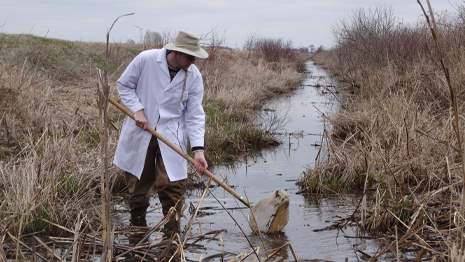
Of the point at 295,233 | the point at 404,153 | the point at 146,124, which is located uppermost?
the point at 146,124

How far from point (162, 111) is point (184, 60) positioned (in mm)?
456

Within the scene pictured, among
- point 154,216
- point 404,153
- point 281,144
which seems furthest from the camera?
point 281,144

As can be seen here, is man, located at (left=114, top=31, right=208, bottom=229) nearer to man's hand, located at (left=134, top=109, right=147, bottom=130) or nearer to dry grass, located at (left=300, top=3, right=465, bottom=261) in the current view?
man's hand, located at (left=134, top=109, right=147, bottom=130)

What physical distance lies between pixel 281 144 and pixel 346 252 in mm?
4908

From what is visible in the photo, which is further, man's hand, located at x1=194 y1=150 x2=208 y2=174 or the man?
the man

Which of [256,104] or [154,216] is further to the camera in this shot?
[256,104]

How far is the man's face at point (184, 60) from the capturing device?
3.89 m

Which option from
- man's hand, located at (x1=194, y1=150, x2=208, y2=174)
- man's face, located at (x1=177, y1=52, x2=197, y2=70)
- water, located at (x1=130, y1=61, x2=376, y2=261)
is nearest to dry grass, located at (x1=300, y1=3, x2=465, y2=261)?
water, located at (x1=130, y1=61, x2=376, y2=261)

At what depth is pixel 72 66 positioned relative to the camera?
1578cm

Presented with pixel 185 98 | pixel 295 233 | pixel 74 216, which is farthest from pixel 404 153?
pixel 74 216

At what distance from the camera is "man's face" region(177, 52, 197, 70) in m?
3.89

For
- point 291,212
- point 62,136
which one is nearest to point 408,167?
point 291,212

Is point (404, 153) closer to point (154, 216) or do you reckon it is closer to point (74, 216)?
point (154, 216)

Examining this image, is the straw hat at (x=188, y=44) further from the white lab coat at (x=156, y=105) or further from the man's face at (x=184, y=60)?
the white lab coat at (x=156, y=105)
